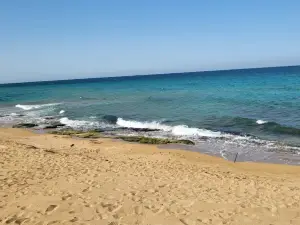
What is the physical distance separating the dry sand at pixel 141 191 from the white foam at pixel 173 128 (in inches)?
237

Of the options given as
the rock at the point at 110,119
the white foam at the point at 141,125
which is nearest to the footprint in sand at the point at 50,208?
the white foam at the point at 141,125

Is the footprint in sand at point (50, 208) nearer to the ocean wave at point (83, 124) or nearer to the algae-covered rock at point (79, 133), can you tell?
the algae-covered rock at point (79, 133)

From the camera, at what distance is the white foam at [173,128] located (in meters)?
20.6

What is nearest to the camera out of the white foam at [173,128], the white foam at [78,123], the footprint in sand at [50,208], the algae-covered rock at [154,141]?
the footprint in sand at [50,208]

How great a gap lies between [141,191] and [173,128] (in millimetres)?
14101

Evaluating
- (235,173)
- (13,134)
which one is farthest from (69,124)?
(235,173)

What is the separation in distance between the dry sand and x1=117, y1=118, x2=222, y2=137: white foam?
6012mm

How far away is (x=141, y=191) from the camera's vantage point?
29.4 feet

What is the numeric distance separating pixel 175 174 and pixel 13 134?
14.7 meters

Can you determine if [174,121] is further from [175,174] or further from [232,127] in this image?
[175,174]

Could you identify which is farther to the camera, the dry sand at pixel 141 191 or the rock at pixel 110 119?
the rock at pixel 110 119

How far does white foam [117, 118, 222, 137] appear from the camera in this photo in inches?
810

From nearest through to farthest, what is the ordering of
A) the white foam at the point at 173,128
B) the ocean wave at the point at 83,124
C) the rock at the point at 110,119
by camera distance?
the white foam at the point at 173,128, the ocean wave at the point at 83,124, the rock at the point at 110,119

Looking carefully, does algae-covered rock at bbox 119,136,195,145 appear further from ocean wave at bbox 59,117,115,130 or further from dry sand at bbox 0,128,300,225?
ocean wave at bbox 59,117,115,130
